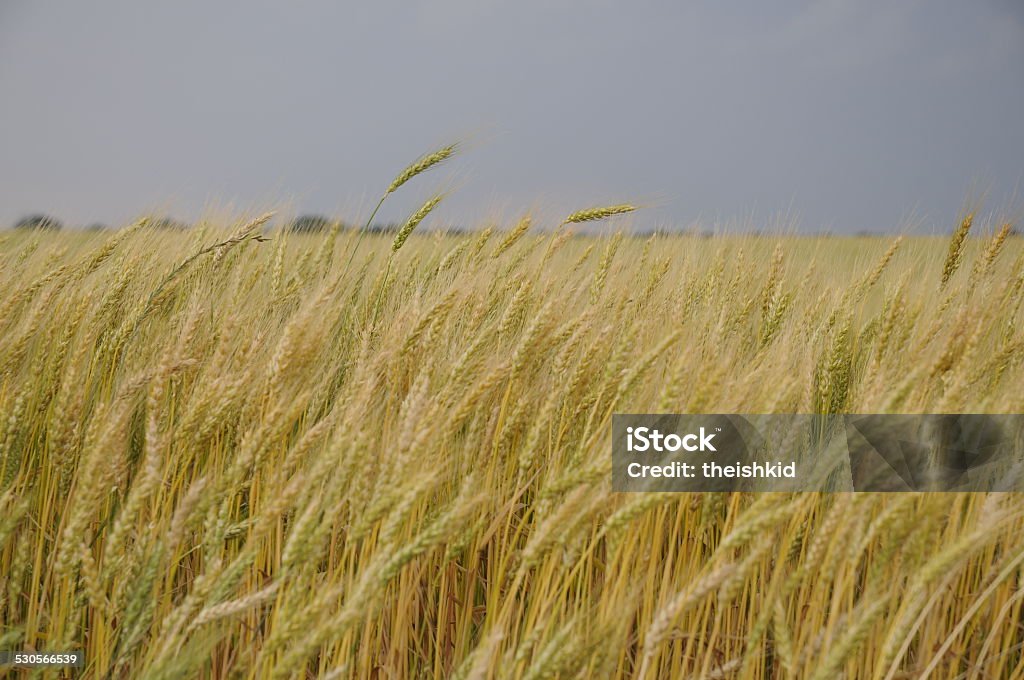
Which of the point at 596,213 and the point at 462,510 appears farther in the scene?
the point at 596,213

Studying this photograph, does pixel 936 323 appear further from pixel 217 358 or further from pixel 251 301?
pixel 251 301

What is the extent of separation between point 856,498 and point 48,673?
1167mm

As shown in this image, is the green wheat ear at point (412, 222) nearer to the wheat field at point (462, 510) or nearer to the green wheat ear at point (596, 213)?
the wheat field at point (462, 510)

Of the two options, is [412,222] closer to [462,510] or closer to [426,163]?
[426,163]

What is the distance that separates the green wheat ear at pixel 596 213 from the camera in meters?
2.48

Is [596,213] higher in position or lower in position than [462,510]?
higher

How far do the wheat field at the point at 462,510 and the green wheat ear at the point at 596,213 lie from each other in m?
0.41

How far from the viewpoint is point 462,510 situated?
36.4 inches

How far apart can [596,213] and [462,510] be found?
1746 millimetres

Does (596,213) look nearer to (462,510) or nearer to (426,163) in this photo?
(426,163)

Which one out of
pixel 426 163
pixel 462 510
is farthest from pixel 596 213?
pixel 462 510

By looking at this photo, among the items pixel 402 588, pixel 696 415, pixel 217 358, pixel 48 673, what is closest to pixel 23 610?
pixel 48 673

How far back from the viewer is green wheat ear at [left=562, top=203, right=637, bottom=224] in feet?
8.13

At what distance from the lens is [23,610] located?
1.40 metres
